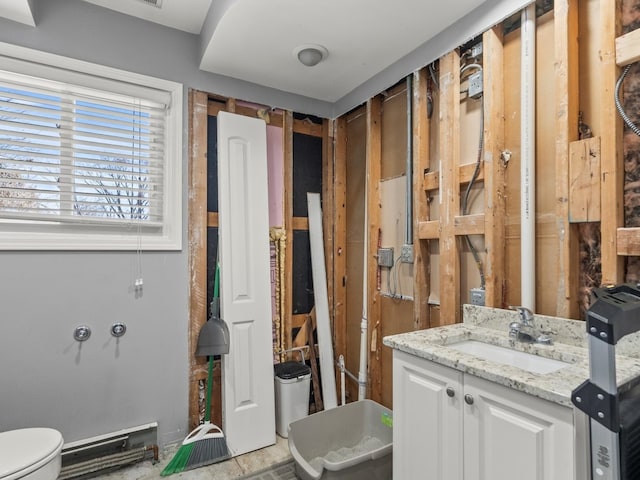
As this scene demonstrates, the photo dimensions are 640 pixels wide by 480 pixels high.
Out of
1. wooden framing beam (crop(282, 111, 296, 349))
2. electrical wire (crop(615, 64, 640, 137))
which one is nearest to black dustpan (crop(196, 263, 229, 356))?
wooden framing beam (crop(282, 111, 296, 349))

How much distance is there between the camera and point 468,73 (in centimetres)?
189

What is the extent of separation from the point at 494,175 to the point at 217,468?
7.35 ft

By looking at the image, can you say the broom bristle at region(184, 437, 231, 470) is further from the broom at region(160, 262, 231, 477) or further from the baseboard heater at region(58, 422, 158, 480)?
the baseboard heater at region(58, 422, 158, 480)

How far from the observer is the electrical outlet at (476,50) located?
71.3 inches

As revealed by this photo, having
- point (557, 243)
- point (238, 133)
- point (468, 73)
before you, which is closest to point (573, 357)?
point (557, 243)

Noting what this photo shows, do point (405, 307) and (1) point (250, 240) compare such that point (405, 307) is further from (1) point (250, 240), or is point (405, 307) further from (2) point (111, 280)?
(2) point (111, 280)

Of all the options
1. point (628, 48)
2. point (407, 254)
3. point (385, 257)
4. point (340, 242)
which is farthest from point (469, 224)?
point (340, 242)

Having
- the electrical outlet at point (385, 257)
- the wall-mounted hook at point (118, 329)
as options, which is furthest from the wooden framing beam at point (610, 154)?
the wall-mounted hook at point (118, 329)

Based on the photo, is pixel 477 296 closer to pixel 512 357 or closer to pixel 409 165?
pixel 512 357

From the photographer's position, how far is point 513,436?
1.10 metres

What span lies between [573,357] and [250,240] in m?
1.86

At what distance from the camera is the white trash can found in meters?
2.44

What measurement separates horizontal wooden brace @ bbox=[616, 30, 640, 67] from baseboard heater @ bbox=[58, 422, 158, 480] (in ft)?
9.58

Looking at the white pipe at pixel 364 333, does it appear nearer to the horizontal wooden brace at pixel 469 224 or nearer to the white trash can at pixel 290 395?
the white trash can at pixel 290 395
